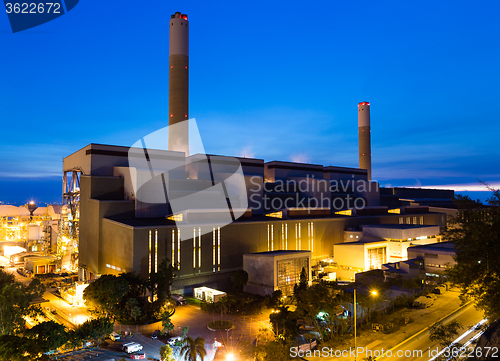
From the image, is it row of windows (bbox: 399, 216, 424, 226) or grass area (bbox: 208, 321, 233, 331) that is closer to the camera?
grass area (bbox: 208, 321, 233, 331)

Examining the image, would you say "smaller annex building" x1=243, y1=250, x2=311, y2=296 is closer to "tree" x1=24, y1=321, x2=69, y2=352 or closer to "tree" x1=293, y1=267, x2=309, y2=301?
"tree" x1=293, y1=267, x2=309, y2=301

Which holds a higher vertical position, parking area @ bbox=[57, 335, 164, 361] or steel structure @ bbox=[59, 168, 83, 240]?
steel structure @ bbox=[59, 168, 83, 240]

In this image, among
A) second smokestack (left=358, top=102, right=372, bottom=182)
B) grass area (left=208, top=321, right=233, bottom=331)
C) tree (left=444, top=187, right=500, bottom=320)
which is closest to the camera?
tree (left=444, top=187, right=500, bottom=320)

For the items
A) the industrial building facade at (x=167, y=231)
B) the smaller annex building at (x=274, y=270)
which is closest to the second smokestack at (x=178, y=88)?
the industrial building facade at (x=167, y=231)

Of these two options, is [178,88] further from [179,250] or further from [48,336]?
[48,336]

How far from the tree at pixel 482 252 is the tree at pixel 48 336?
33.6m

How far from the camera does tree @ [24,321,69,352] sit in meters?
27.8

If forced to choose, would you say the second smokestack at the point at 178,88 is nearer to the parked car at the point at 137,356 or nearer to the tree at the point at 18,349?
the parked car at the point at 137,356

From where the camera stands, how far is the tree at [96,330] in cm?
3097

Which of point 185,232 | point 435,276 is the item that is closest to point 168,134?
point 185,232

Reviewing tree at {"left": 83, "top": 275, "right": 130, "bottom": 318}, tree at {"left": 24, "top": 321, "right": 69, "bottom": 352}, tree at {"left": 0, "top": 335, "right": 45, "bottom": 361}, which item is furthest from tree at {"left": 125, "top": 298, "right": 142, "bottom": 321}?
tree at {"left": 0, "top": 335, "right": 45, "bottom": 361}

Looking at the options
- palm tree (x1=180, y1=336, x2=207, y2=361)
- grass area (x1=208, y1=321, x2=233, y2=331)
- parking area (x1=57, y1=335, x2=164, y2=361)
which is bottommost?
grass area (x1=208, y1=321, x2=233, y2=331)

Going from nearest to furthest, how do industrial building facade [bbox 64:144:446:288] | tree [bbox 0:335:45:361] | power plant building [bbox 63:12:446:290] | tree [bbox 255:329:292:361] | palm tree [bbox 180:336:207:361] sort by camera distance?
1. tree [bbox 0:335:45:361]
2. tree [bbox 255:329:292:361]
3. palm tree [bbox 180:336:207:361]
4. industrial building facade [bbox 64:144:446:288]
5. power plant building [bbox 63:12:446:290]

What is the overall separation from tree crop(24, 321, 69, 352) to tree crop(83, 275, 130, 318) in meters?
9.51
